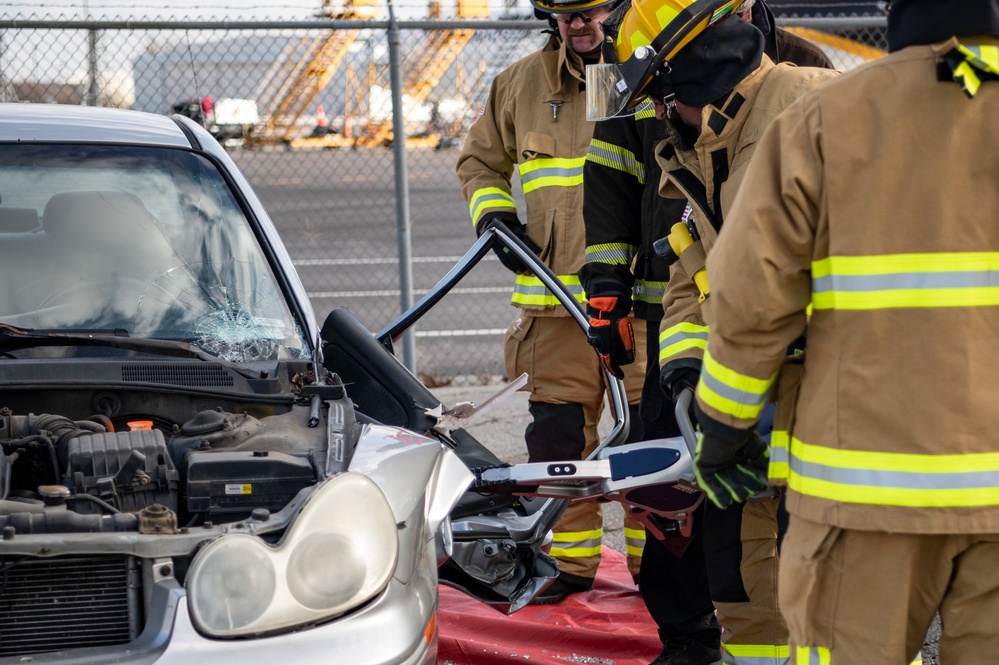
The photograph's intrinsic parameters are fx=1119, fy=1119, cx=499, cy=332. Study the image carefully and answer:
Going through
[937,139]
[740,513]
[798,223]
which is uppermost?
[937,139]

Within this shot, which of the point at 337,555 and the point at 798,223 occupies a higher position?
the point at 798,223

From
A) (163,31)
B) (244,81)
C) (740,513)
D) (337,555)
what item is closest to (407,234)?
(163,31)

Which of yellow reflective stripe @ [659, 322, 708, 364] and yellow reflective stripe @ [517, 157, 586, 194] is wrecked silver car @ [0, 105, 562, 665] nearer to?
yellow reflective stripe @ [659, 322, 708, 364]

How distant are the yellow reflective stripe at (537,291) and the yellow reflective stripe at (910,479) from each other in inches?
80.0

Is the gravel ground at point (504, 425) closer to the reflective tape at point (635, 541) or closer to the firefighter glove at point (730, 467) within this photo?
the reflective tape at point (635, 541)

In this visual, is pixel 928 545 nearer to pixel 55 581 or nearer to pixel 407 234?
pixel 55 581

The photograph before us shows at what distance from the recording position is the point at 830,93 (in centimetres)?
201

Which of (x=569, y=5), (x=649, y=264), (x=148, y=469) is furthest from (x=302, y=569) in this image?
(x=569, y=5)

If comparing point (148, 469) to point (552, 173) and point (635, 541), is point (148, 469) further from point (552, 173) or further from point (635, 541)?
point (552, 173)

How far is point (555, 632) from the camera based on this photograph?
3584 mm

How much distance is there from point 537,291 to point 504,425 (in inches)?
80.8

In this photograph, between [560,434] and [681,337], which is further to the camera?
[560,434]

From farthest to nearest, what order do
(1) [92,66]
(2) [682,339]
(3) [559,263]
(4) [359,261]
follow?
(4) [359,261] < (1) [92,66] < (3) [559,263] < (2) [682,339]

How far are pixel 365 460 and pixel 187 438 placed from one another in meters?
0.46
